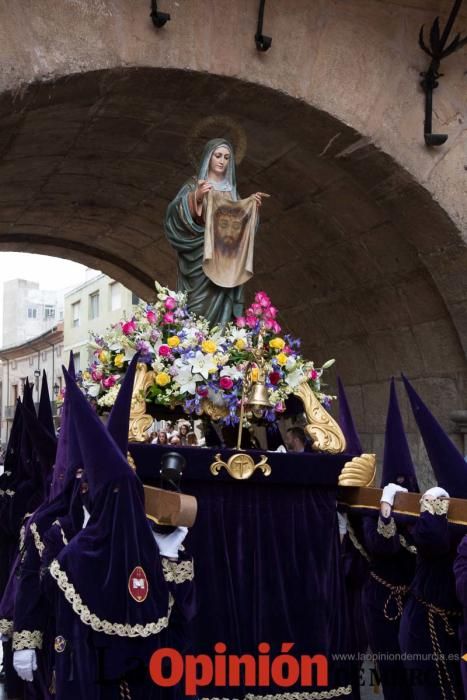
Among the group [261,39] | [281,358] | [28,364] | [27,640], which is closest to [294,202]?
[261,39]

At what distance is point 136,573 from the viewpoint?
332 centimetres

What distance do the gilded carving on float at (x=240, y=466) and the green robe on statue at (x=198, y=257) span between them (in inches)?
42.2

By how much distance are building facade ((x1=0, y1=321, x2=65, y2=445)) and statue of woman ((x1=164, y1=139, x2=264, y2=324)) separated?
33.5m

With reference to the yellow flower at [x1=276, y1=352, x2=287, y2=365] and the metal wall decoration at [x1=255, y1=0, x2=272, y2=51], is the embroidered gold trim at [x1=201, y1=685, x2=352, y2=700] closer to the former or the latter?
the yellow flower at [x1=276, y1=352, x2=287, y2=365]

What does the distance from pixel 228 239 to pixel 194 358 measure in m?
0.99

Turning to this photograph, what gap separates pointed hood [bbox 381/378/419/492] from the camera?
458 cm

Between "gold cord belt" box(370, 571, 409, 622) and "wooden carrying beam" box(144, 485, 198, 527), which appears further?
"gold cord belt" box(370, 571, 409, 622)

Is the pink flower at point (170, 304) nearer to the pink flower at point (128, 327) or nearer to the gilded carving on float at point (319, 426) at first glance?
the pink flower at point (128, 327)

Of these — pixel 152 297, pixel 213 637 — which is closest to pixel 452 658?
pixel 213 637

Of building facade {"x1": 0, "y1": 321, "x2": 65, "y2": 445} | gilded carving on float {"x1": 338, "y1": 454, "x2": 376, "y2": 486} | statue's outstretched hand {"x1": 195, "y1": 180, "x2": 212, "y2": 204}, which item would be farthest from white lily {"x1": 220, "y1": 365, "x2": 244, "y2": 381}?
building facade {"x1": 0, "y1": 321, "x2": 65, "y2": 445}

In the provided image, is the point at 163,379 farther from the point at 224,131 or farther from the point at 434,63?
the point at 434,63

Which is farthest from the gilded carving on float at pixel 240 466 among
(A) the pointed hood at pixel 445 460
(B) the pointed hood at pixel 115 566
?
(B) the pointed hood at pixel 115 566

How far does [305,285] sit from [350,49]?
276 centimetres

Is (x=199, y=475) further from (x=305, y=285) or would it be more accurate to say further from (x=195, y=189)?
(x=305, y=285)
